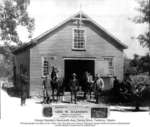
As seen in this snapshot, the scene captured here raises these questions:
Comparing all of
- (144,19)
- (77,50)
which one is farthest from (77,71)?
(144,19)

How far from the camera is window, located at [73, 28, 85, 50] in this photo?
1970 centimetres

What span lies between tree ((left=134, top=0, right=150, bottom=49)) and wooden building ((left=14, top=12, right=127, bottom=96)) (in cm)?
611

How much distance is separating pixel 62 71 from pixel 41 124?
976 cm

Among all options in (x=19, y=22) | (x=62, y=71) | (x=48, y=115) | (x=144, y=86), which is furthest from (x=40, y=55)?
(x=48, y=115)

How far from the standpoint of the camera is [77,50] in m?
20.8

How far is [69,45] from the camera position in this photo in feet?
65.4

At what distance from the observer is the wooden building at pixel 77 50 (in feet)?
61.6

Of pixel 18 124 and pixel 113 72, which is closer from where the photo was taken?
pixel 18 124

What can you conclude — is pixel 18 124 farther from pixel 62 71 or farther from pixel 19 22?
pixel 19 22

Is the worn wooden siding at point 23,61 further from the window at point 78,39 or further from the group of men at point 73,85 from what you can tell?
the window at point 78,39

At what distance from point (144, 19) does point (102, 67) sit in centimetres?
925

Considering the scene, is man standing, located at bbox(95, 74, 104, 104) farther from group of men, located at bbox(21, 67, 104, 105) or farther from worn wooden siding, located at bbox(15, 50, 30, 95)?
worn wooden siding, located at bbox(15, 50, 30, 95)

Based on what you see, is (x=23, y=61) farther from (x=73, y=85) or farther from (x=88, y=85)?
(x=73, y=85)

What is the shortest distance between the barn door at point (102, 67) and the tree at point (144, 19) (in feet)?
22.8
